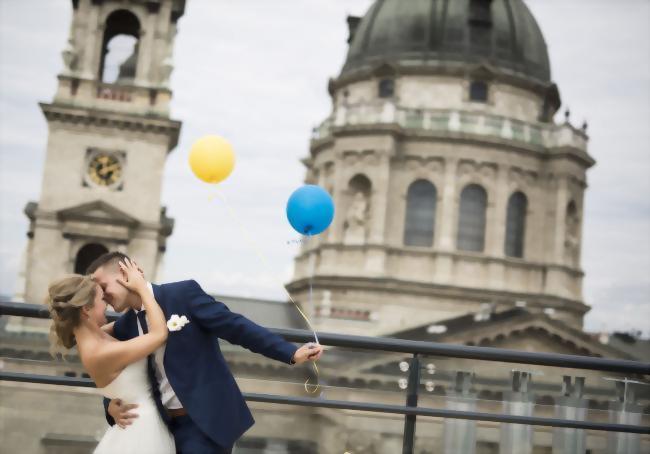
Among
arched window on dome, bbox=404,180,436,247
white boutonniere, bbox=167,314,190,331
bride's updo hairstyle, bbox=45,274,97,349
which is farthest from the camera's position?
arched window on dome, bbox=404,180,436,247

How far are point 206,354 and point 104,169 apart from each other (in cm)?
3413

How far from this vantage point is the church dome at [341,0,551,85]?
169ft

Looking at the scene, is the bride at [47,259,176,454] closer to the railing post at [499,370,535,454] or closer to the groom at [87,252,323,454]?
the groom at [87,252,323,454]

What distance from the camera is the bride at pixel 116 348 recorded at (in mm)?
4598

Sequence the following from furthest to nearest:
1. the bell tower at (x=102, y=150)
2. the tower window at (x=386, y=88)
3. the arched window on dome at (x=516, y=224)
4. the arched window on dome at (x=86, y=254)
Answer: the tower window at (x=386, y=88) → the arched window on dome at (x=516, y=224) → the arched window on dome at (x=86, y=254) → the bell tower at (x=102, y=150)

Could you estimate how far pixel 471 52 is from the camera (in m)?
52.0

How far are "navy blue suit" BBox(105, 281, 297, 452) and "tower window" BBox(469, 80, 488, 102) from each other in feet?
158

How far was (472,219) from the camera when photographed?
167 feet

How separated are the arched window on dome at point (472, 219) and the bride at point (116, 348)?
152 feet

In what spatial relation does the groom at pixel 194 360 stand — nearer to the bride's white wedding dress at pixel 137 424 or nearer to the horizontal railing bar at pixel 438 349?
the bride's white wedding dress at pixel 137 424

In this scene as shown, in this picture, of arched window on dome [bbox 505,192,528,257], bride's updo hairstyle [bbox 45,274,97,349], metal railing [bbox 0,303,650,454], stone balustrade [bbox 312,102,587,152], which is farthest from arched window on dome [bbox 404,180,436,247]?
bride's updo hairstyle [bbox 45,274,97,349]

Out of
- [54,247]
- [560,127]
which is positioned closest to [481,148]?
[560,127]

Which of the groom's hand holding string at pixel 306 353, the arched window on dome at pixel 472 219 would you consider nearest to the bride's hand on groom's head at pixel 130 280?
the groom's hand holding string at pixel 306 353

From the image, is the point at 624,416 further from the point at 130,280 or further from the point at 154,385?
the point at 130,280
